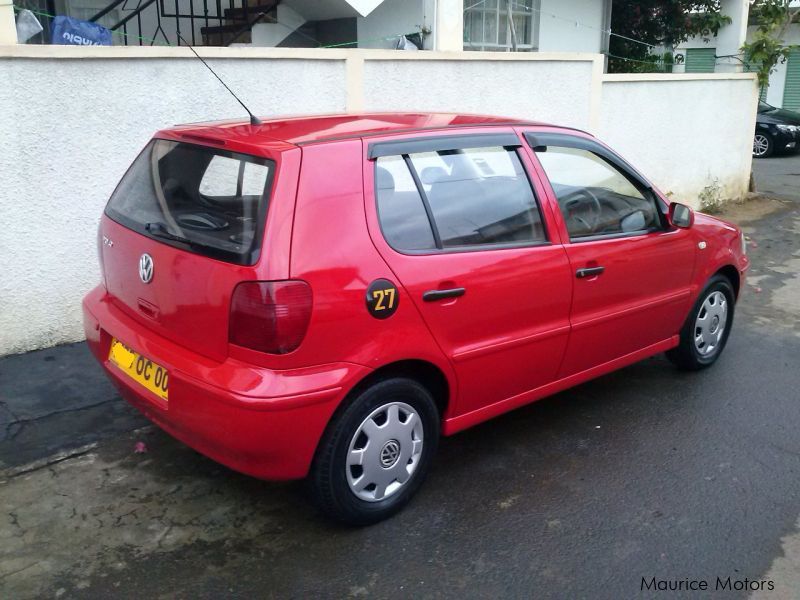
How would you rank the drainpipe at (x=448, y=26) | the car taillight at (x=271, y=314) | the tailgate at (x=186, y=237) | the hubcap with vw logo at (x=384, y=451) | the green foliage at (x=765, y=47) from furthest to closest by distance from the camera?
1. the green foliage at (x=765, y=47)
2. the drainpipe at (x=448, y=26)
3. the hubcap with vw logo at (x=384, y=451)
4. the tailgate at (x=186, y=237)
5. the car taillight at (x=271, y=314)

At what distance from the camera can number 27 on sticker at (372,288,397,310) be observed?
3266mm

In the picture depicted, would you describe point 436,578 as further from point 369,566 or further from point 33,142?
point 33,142

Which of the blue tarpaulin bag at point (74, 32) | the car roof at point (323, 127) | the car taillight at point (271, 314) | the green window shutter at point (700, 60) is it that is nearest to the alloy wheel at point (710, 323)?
the car roof at point (323, 127)

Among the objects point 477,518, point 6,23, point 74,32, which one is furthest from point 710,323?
point 74,32

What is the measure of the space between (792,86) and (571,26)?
14.6 metres

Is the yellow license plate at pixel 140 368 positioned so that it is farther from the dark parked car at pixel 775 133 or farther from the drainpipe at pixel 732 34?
the dark parked car at pixel 775 133

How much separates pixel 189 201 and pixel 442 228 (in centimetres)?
111

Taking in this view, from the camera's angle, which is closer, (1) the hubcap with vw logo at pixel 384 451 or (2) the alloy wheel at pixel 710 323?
(1) the hubcap with vw logo at pixel 384 451

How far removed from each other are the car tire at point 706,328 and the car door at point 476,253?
4.66 ft

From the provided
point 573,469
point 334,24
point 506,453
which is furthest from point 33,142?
point 334,24

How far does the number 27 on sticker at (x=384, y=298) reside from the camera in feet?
10.7

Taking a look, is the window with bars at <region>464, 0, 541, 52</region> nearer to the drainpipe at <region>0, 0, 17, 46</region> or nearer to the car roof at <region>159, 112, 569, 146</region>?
the drainpipe at <region>0, 0, 17, 46</region>

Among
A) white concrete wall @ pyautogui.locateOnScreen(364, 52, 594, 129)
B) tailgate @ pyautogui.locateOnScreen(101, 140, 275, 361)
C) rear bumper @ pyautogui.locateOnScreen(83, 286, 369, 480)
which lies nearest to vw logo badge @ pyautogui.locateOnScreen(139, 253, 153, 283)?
tailgate @ pyautogui.locateOnScreen(101, 140, 275, 361)

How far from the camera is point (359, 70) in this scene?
6.72m
